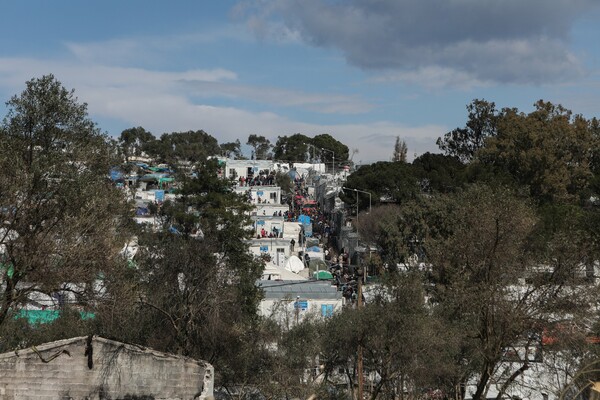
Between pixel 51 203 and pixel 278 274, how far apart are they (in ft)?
Answer: 67.0

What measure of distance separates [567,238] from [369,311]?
5.19 meters

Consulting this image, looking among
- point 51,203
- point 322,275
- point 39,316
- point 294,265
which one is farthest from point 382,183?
point 51,203

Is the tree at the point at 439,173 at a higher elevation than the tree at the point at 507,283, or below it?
higher

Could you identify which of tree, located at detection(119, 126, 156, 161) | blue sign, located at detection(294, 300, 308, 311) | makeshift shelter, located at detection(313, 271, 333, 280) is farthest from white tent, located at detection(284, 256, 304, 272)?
tree, located at detection(119, 126, 156, 161)

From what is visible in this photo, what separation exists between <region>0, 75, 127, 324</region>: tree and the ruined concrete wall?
39.8 inches

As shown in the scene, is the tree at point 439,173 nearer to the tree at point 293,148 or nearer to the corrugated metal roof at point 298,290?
Result: the corrugated metal roof at point 298,290

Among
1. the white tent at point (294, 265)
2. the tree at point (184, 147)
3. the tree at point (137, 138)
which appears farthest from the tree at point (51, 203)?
the tree at point (137, 138)

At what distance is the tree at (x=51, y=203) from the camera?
11.8 metres

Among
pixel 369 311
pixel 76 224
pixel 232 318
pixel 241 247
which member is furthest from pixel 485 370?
pixel 241 247

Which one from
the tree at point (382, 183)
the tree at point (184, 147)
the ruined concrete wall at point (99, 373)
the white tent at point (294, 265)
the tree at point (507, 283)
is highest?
the tree at point (184, 147)

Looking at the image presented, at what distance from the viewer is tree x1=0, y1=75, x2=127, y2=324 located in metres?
11.8

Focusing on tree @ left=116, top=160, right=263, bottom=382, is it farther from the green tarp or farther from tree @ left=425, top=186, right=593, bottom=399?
tree @ left=425, top=186, right=593, bottom=399

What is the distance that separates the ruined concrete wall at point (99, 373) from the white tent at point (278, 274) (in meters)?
Answer: 18.7

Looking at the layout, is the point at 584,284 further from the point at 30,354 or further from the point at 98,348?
the point at 30,354
